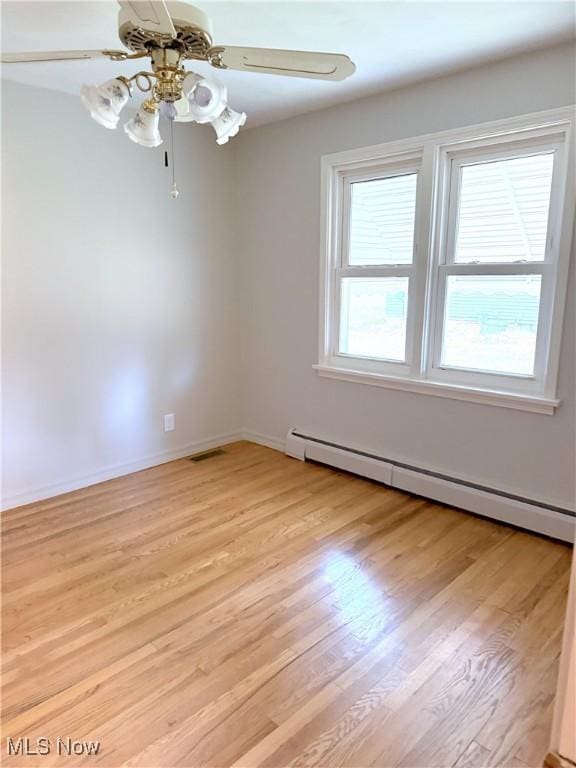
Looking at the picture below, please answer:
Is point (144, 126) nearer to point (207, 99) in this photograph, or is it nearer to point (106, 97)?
point (106, 97)

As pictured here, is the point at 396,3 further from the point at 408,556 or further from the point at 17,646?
the point at 17,646

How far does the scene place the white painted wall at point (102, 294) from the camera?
281cm

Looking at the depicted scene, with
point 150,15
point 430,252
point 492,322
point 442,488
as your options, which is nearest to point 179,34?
point 150,15

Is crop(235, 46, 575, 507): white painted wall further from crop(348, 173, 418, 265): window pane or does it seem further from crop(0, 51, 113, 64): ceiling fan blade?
crop(0, 51, 113, 64): ceiling fan blade

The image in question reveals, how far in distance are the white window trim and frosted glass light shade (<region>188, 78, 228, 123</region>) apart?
160cm

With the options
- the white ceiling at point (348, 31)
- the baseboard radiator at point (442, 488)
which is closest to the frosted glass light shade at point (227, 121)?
the white ceiling at point (348, 31)

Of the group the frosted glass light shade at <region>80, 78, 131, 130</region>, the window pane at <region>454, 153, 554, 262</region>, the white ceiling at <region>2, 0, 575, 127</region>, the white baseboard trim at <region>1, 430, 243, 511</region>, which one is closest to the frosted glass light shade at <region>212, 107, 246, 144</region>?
the frosted glass light shade at <region>80, 78, 131, 130</region>

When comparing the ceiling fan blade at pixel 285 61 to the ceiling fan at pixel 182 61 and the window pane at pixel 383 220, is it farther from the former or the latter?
the window pane at pixel 383 220

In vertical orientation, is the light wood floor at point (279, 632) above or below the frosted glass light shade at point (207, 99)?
below

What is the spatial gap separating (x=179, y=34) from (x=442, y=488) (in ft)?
8.37

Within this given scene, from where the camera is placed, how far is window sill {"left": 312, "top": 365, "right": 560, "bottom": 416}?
255cm

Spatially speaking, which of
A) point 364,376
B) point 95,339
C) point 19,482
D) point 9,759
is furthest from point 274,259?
point 9,759

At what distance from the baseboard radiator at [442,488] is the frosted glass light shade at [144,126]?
2.31 m

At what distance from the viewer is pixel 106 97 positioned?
1594 mm
